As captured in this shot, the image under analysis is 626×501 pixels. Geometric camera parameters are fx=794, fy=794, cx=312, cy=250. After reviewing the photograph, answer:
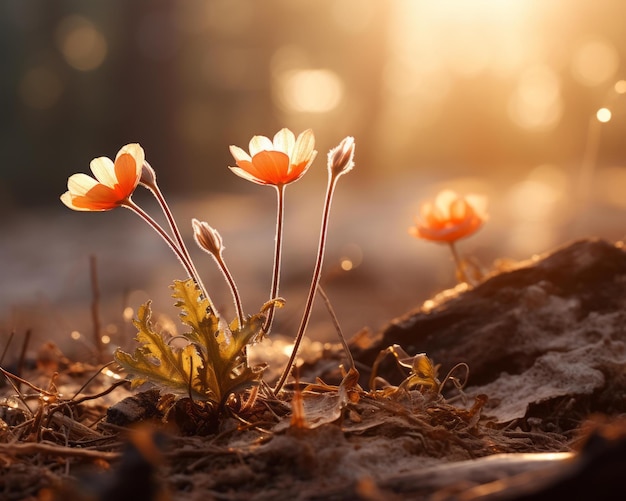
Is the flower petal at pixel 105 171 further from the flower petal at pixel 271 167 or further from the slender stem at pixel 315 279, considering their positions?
the slender stem at pixel 315 279

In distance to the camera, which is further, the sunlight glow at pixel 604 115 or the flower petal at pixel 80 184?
the sunlight glow at pixel 604 115

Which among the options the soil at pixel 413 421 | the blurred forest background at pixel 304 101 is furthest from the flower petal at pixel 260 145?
the blurred forest background at pixel 304 101

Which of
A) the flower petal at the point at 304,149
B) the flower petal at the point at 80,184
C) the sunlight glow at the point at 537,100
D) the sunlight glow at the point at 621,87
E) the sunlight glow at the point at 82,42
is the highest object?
the sunlight glow at the point at 82,42

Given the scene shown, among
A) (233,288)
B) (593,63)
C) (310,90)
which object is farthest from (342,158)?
(310,90)

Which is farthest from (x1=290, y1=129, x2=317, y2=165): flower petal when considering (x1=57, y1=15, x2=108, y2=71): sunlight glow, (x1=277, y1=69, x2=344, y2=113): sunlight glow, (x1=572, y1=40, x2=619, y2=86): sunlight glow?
(x1=277, y1=69, x2=344, y2=113): sunlight glow

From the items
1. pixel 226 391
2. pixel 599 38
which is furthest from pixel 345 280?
pixel 599 38

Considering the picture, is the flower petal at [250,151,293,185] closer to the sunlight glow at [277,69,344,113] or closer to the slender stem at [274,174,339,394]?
the slender stem at [274,174,339,394]

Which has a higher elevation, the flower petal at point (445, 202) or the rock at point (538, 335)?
the flower petal at point (445, 202)
